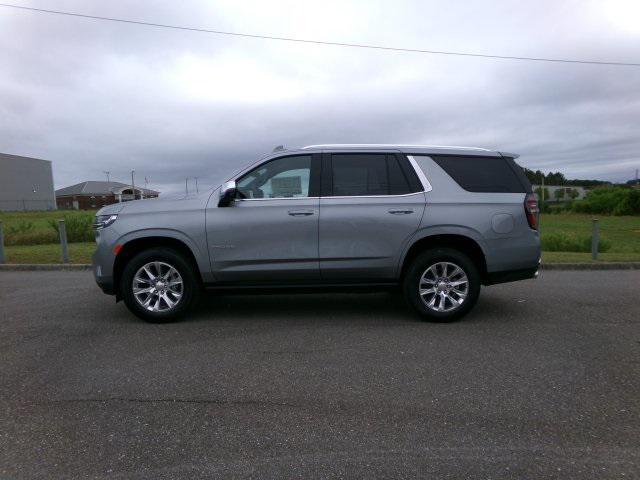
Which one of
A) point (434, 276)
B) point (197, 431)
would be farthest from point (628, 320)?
point (197, 431)

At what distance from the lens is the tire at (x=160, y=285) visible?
17.3 feet

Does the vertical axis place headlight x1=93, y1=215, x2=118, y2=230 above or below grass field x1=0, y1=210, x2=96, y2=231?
above

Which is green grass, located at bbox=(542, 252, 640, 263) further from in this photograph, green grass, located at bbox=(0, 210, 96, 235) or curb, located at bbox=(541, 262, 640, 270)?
green grass, located at bbox=(0, 210, 96, 235)

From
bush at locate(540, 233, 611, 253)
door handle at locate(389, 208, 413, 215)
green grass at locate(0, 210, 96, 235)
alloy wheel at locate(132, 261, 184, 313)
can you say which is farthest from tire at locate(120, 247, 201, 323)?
green grass at locate(0, 210, 96, 235)

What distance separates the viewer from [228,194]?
5148 millimetres

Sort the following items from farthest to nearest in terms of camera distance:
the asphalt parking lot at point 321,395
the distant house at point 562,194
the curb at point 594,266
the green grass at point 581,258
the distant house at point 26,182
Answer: the distant house at point 562,194 → the distant house at point 26,182 → the green grass at point 581,258 → the curb at point 594,266 → the asphalt parking lot at point 321,395

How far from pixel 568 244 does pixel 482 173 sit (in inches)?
438

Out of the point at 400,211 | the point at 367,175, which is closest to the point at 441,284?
the point at 400,211

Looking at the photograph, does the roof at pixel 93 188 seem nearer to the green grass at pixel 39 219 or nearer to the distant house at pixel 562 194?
the green grass at pixel 39 219

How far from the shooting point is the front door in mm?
5223

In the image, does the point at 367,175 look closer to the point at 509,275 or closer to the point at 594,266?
the point at 509,275

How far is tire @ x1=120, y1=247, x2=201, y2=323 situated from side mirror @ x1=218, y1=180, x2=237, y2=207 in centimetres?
80

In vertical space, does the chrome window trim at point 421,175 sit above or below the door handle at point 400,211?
above

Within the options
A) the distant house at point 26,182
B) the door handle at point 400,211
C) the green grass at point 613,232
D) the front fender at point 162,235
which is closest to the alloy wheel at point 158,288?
the front fender at point 162,235
